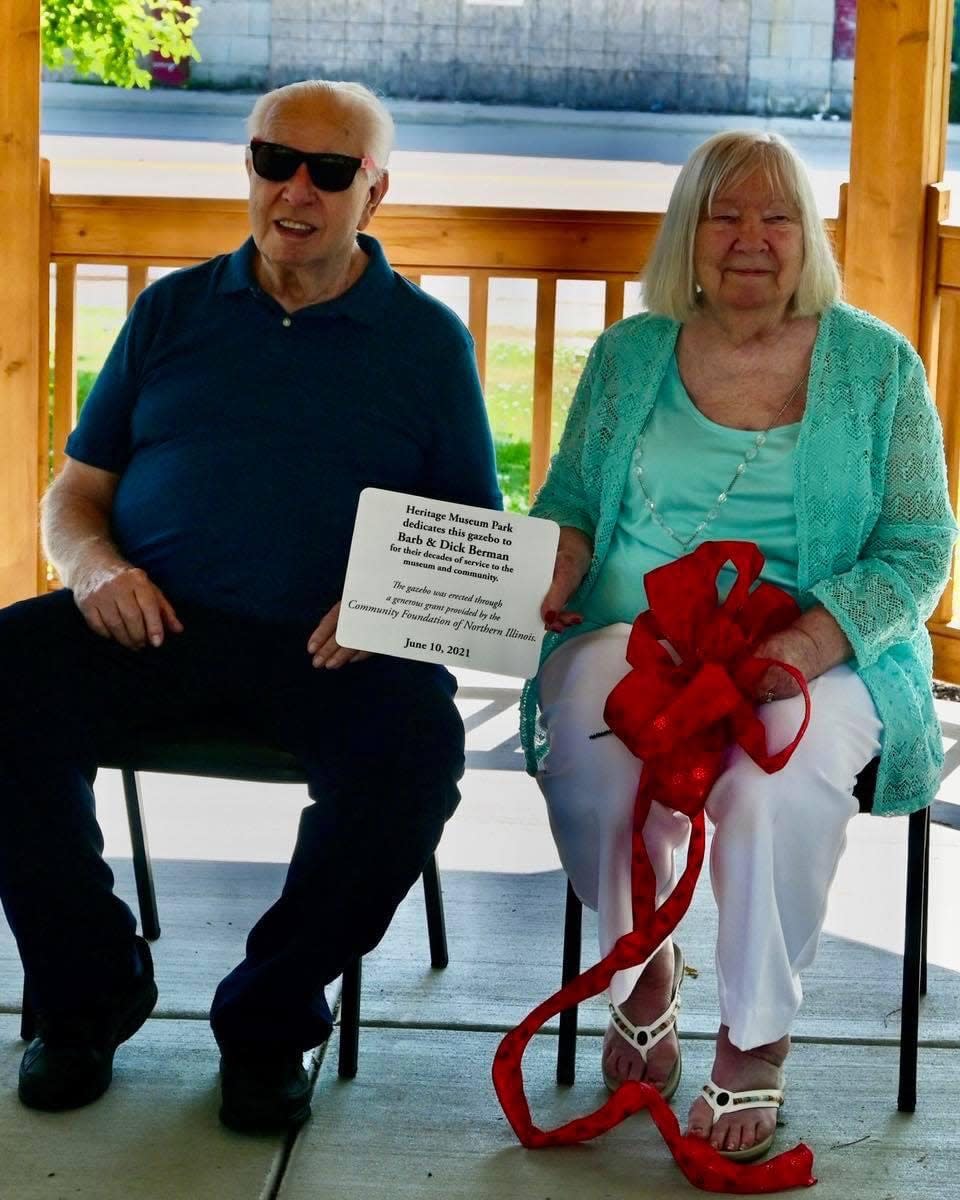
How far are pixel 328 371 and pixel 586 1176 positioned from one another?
124cm

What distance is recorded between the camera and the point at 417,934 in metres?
3.04

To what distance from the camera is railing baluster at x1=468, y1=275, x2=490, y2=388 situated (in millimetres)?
→ 4250

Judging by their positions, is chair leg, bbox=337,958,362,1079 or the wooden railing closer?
chair leg, bbox=337,958,362,1079

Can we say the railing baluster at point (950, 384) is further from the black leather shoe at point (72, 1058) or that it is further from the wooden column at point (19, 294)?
the black leather shoe at point (72, 1058)

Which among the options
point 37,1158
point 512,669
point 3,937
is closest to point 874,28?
point 512,669

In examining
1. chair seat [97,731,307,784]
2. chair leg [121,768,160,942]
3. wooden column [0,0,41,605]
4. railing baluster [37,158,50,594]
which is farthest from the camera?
railing baluster [37,158,50,594]

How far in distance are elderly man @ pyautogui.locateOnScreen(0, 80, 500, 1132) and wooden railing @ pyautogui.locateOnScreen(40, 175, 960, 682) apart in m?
1.45

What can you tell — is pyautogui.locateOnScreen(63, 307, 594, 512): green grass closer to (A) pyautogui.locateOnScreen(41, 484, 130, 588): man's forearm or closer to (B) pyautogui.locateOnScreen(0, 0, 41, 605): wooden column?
(B) pyautogui.locateOnScreen(0, 0, 41, 605): wooden column

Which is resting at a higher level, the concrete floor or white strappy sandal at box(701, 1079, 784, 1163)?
white strappy sandal at box(701, 1079, 784, 1163)

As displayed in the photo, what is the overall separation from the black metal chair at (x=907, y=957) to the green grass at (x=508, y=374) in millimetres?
3875

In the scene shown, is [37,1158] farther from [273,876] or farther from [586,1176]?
[273,876]

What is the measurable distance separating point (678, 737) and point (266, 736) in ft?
2.04

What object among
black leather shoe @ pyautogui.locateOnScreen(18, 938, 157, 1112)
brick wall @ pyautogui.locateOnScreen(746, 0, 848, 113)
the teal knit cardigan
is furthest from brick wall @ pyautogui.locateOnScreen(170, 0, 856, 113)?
black leather shoe @ pyautogui.locateOnScreen(18, 938, 157, 1112)

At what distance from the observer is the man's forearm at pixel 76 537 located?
101 inches
